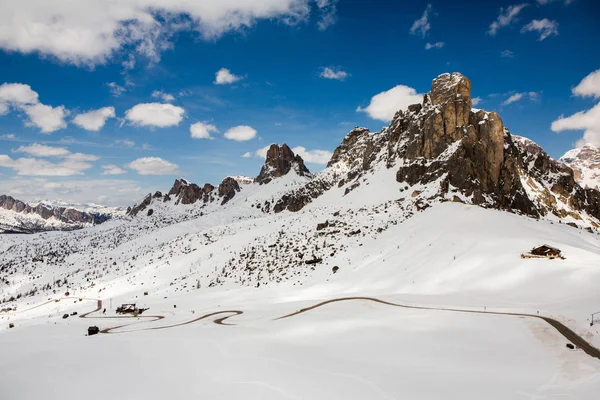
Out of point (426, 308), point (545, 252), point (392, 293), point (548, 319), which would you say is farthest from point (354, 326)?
point (545, 252)

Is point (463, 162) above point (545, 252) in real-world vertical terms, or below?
above

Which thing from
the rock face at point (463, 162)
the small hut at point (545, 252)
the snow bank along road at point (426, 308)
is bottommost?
the snow bank along road at point (426, 308)

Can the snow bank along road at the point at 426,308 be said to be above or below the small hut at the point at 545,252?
below

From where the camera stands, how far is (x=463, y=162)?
64562 mm

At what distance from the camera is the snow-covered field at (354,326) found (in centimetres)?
1152

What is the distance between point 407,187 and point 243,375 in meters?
67.6

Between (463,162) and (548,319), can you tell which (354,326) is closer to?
(548,319)

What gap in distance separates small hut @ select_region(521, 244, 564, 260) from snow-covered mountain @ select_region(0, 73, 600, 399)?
1.23m

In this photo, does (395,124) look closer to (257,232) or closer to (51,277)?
Answer: (257,232)

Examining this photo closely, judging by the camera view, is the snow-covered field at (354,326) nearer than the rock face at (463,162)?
Yes

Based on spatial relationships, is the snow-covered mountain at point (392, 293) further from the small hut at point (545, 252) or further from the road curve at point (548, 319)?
the small hut at point (545, 252)

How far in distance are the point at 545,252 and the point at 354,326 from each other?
24.0m

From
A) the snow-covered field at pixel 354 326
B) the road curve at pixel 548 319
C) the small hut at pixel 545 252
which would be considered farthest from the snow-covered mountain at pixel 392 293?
the small hut at pixel 545 252

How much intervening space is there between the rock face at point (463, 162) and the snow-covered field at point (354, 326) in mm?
10182
